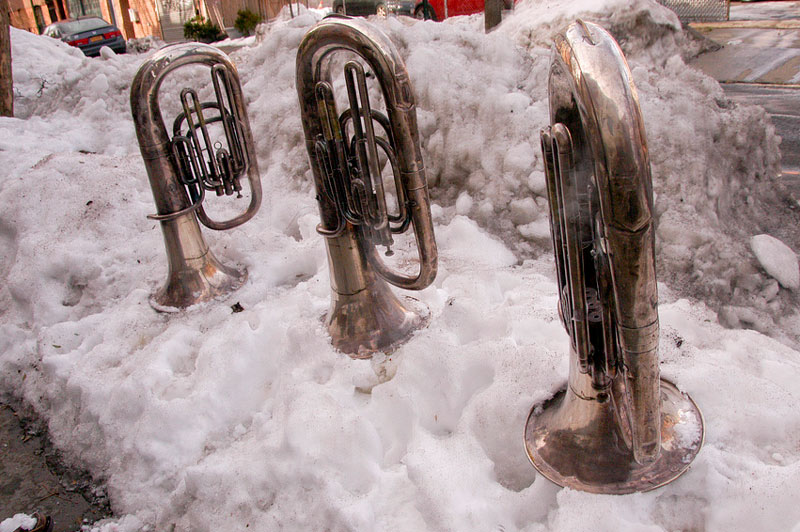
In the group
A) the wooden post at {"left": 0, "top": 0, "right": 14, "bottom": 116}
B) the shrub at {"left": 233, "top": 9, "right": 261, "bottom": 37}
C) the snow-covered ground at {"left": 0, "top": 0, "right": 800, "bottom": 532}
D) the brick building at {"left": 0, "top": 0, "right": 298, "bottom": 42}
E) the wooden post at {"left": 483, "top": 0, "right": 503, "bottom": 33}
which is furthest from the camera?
the brick building at {"left": 0, "top": 0, "right": 298, "bottom": 42}

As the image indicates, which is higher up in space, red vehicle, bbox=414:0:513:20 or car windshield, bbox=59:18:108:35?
car windshield, bbox=59:18:108:35

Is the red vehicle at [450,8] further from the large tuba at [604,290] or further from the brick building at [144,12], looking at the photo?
the brick building at [144,12]

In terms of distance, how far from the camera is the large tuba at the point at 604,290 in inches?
43.5

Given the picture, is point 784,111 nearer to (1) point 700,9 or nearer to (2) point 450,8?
(2) point 450,8

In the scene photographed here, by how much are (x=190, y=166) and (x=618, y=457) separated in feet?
7.23

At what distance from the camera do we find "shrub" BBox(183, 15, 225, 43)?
1697cm

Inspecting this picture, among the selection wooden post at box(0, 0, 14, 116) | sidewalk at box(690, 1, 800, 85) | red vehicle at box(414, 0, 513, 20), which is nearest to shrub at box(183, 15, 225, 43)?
red vehicle at box(414, 0, 513, 20)

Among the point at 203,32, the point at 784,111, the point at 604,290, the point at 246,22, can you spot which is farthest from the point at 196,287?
the point at 203,32

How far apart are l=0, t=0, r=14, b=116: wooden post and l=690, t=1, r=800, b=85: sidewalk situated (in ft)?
23.8

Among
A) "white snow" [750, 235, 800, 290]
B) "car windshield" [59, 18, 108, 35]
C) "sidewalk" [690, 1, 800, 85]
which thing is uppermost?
"car windshield" [59, 18, 108, 35]

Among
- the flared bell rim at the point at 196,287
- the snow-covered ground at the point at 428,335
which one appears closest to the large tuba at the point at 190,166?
the flared bell rim at the point at 196,287

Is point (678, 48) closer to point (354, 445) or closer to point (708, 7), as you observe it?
point (354, 445)

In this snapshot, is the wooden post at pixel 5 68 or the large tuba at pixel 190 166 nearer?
the large tuba at pixel 190 166

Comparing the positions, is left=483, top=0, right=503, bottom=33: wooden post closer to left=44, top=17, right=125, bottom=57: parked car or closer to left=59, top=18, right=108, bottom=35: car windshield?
left=44, top=17, right=125, bottom=57: parked car
